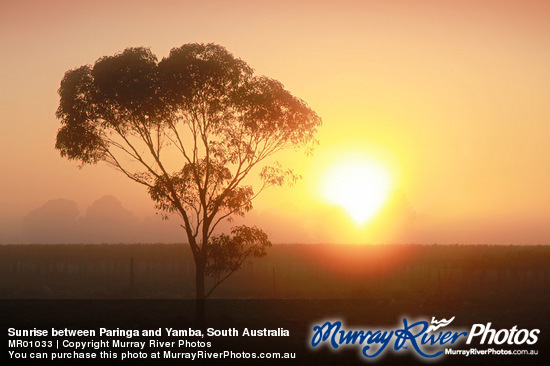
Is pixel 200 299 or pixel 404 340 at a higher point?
pixel 200 299

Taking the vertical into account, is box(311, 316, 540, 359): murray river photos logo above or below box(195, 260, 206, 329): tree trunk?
below

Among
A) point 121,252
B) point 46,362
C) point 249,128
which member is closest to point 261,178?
point 249,128

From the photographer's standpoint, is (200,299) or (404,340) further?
(200,299)

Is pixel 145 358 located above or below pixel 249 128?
below

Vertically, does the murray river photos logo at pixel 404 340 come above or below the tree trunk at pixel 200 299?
below

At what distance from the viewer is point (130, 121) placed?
132 feet

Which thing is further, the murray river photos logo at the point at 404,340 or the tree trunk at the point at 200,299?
the tree trunk at the point at 200,299

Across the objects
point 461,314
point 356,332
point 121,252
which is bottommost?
point 356,332

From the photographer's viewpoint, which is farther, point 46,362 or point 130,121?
point 130,121

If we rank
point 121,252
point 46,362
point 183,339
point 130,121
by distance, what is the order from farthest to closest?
point 121,252 < point 130,121 < point 183,339 < point 46,362

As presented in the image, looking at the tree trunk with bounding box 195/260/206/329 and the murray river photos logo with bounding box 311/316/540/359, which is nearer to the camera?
the murray river photos logo with bounding box 311/316/540/359

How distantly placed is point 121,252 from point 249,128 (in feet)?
286

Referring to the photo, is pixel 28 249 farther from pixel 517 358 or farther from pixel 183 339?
pixel 517 358

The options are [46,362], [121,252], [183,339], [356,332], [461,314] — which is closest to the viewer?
[46,362]
